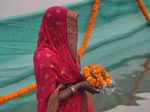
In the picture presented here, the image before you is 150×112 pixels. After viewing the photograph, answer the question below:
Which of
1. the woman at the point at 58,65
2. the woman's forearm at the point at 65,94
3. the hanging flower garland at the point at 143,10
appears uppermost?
the hanging flower garland at the point at 143,10

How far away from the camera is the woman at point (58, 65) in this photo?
3.39 feet

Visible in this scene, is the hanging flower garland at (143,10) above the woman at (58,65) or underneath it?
above

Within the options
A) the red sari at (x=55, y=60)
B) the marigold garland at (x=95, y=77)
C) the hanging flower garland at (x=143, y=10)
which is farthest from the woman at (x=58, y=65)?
the hanging flower garland at (x=143, y=10)

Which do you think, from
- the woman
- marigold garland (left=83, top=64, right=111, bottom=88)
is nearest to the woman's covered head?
the woman

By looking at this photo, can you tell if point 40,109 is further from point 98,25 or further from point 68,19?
point 98,25

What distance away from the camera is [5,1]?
233 cm

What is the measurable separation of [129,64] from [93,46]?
0.83 meters

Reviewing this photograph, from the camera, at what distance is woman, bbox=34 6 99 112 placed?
1032mm

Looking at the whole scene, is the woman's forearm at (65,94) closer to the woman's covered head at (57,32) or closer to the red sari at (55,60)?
the red sari at (55,60)

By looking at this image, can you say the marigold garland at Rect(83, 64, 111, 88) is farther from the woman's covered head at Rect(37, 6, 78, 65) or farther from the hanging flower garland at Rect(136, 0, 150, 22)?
the hanging flower garland at Rect(136, 0, 150, 22)

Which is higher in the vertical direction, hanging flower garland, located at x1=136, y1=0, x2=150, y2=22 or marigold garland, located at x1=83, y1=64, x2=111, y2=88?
hanging flower garland, located at x1=136, y1=0, x2=150, y2=22

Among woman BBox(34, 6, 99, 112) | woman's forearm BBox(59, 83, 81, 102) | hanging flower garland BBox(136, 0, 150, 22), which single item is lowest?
woman's forearm BBox(59, 83, 81, 102)

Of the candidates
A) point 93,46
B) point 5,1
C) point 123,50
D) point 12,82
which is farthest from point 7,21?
point 123,50

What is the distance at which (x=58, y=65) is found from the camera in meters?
1.07
